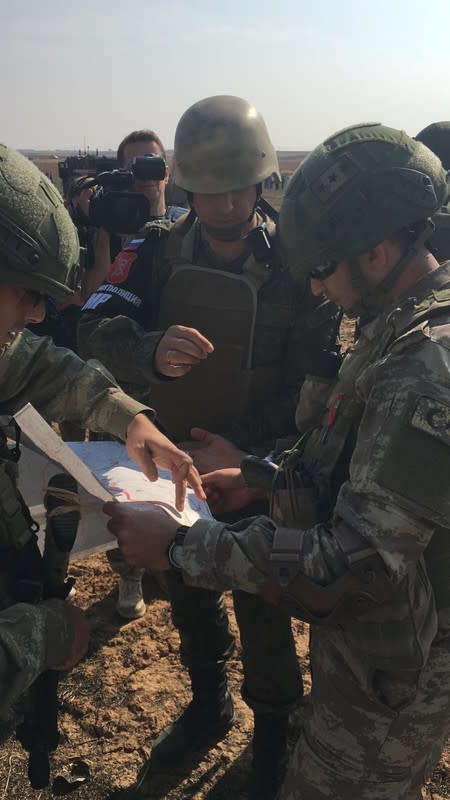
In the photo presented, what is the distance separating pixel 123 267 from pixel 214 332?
57 cm

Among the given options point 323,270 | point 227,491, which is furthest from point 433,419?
point 227,491

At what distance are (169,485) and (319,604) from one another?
81 centimetres

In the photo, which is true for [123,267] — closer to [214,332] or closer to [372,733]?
[214,332]

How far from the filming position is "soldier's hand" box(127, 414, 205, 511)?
2305mm

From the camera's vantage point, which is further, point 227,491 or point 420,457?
point 227,491

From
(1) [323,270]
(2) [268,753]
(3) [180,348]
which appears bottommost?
(2) [268,753]

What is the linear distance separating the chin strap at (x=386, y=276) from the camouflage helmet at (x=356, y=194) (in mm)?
36

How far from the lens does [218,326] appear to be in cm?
328

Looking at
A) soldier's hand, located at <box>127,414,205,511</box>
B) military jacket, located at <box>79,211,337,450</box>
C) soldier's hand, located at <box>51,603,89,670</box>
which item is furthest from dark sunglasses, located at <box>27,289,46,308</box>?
military jacket, located at <box>79,211,337,450</box>

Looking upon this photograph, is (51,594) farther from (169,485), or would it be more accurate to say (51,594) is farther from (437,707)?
(437,707)

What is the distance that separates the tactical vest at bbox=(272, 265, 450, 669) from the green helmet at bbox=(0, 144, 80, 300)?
0.96 m

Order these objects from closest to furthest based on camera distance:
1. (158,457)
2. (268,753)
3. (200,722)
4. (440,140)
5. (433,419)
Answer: (433,419) → (158,457) → (268,753) → (200,722) → (440,140)

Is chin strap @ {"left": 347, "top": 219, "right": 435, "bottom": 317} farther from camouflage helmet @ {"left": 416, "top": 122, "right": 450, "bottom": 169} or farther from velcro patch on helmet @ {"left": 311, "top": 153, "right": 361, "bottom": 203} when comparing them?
camouflage helmet @ {"left": 416, "top": 122, "right": 450, "bottom": 169}

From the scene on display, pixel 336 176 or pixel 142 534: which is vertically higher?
pixel 336 176
